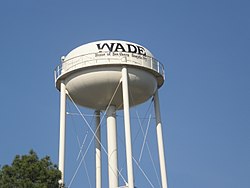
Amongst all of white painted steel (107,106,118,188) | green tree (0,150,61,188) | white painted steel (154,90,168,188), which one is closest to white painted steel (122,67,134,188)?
white painted steel (107,106,118,188)

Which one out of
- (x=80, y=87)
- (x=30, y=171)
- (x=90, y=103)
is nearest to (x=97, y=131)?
(x=90, y=103)

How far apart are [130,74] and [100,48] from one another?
6.67ft

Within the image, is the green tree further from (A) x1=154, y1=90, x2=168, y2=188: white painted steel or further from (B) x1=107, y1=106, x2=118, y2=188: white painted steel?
(A) x1=154, y1=90, x2=168, y2=188: white painted steel

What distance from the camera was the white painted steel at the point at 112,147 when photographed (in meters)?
26.6

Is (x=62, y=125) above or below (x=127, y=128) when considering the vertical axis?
above

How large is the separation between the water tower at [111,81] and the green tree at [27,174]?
596 cm

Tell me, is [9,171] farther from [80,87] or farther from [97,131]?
[97,131]

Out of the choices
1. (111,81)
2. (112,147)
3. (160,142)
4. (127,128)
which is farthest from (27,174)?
(160,142)

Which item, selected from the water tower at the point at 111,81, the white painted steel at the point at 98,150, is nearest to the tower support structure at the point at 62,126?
the water tower at the point at 111,81

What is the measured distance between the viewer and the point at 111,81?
25.8 metres

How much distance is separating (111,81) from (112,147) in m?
3.64

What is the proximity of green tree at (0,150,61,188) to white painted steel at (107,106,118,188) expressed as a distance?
24.7ft

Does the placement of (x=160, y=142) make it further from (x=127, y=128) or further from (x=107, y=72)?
(x=107, y=72)

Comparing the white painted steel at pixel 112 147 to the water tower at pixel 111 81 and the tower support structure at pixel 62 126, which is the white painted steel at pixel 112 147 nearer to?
the water tower at pixel 111 81
